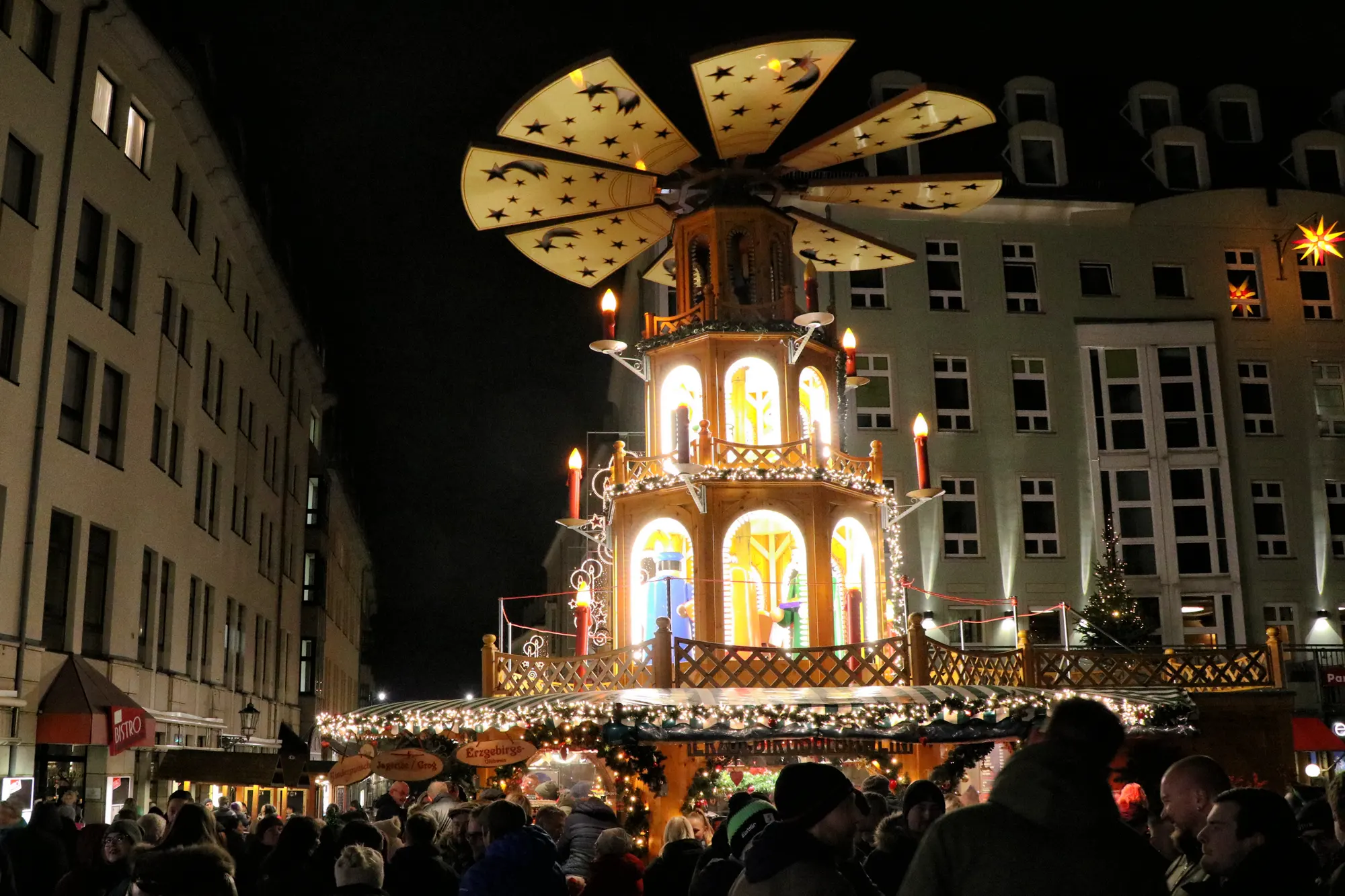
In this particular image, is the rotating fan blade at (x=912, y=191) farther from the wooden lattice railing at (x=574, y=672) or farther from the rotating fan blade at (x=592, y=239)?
the wooden lattice railing at (x=574, y=672)

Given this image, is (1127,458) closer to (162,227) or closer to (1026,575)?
(1026,575)

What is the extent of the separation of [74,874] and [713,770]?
11.9m

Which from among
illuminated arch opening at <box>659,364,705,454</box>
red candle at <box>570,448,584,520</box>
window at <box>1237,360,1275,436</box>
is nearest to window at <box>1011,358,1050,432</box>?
window at <box>1237,360,1275,436</box>

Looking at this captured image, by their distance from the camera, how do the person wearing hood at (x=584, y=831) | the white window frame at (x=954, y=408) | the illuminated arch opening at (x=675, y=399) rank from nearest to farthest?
the person wearing hood at (x=584, y=831), the illuminated arch opening at (x=675, y=399), the white window frame at (x=954, y=408)

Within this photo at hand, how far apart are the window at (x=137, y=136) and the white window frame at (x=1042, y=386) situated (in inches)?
890

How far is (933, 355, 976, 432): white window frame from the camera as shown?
35.9 metres

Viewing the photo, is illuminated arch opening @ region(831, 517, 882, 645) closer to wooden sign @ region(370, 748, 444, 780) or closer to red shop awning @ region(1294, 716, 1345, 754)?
wooden sign @ region(370, 748, 444, 780)

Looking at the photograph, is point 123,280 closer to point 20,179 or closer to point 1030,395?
point 20,179

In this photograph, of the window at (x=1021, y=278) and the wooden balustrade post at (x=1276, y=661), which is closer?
the wooden balustrade post at (x=1276, y=661)

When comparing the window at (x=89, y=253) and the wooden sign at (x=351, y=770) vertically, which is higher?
the window at (x=89, y=253)

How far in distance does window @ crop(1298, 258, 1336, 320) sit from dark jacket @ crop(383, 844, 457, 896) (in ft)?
117

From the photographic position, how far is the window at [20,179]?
20953 millimetres

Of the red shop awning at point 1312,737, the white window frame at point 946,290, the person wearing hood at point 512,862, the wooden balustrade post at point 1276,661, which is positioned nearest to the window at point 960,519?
the white window frame at point 946,290

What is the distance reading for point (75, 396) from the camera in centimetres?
2364
